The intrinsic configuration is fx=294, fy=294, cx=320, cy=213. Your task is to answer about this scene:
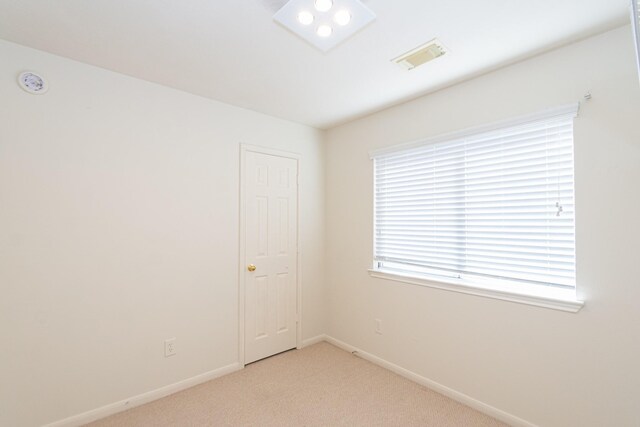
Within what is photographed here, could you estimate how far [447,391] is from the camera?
2381mm

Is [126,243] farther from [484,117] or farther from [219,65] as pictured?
[484,117]

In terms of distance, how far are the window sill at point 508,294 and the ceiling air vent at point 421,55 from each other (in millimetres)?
1695

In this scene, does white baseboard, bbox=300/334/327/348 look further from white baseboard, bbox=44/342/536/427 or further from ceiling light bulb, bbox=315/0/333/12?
ceiling light bulb, bbox=315/0/333/12

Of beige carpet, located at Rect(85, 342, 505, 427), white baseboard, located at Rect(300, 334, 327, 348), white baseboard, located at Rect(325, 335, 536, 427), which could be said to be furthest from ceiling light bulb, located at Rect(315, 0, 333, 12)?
white baseboard, located at Rect(300, 334, 327, 348)

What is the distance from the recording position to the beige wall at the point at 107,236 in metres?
1.88

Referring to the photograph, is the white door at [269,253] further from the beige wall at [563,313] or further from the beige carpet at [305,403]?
the beige wall at [563,313]

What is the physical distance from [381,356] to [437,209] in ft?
5.12

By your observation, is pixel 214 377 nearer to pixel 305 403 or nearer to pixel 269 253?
pixel 305 403

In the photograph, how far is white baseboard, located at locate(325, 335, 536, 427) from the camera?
2.04m

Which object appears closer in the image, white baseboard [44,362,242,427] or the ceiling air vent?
the ceiling air vent

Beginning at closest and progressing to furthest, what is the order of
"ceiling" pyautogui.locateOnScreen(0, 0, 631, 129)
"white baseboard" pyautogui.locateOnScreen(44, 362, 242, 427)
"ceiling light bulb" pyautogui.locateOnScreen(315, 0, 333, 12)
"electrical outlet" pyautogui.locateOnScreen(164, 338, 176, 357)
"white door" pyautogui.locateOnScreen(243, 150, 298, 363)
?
1. "ceiling light bulb" pyautogui.locateOnScreen(315, 0, 333, 12)
2. "ceiling" pyautogui.locateOnScreen(0, 0, 631, 129)
3. "white baseboard" pyautogui.locateOnScreen(44, 362, 242, 427)
4. "electrical outlet" pyautogui.locateOnScreen(164, 338, 176, 357)
5. "white door" pyautogui.locateOnScreen(243, 150, 298, 363)

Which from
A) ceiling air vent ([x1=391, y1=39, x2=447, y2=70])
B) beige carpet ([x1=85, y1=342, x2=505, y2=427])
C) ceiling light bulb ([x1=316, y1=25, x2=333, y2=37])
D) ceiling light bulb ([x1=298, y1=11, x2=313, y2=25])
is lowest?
beige carpet ([x1=85, y1=342, x2=505, y2=427])

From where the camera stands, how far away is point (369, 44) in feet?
6.13

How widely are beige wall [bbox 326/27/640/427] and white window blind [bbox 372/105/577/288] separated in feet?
0.32
